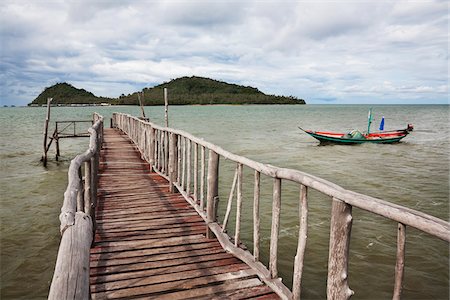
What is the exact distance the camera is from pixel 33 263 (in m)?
6.32

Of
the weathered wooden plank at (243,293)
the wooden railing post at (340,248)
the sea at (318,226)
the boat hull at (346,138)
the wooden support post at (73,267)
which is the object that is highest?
the wooden support post at (73,267)

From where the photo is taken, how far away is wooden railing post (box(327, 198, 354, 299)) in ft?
8.61

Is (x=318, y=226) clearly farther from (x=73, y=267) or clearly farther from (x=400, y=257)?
(x=73, y=267)

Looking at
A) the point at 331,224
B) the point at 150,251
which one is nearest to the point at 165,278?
the point at 150,251

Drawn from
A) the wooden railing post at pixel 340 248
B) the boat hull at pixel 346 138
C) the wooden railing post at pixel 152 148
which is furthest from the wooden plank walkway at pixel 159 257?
the boat hull at pixel 346 138

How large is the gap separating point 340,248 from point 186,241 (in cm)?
280

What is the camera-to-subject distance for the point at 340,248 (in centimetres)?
267

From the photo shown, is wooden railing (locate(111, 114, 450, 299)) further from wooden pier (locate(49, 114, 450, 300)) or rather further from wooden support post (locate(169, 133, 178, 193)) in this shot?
wooden support post (locate(169, 133, 178, 193))

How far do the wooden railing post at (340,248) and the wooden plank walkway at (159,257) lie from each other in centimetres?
96

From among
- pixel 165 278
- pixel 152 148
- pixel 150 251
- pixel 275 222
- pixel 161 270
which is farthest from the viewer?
pixel 152 148

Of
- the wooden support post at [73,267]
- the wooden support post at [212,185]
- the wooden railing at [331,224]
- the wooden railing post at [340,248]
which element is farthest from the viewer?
the wooden support post at [212,185]

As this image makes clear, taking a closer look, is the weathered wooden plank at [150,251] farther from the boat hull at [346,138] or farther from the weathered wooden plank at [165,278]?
the boat hull at [346,138]

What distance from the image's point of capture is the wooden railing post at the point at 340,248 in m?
2.62

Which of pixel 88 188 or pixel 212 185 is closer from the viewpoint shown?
pixel 88 188
